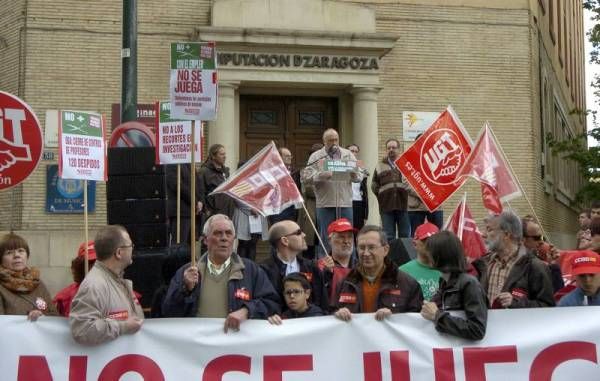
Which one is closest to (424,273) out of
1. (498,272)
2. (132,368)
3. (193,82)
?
(498,272)

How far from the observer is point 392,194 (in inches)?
471

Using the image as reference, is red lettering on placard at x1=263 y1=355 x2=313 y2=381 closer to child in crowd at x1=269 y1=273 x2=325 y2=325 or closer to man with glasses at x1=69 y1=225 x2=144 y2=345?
child in crowd at x1=269 y1=273 x2=325 y2=325

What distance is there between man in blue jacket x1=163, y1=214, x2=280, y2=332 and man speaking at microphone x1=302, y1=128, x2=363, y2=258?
15.9 feet

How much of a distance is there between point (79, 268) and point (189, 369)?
1.69 meters

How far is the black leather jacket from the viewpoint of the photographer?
5566mm

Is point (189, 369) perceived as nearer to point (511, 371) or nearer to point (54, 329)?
point (54, 329)

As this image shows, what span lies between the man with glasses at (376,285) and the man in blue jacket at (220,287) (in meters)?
0.54

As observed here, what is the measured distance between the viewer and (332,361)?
598 cm

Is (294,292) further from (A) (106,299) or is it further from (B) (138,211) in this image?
(B) (138,211)

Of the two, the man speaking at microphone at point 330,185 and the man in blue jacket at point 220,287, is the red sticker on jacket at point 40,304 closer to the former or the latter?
the man in blue jacket at point 220,287

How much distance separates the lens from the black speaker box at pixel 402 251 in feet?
31.7

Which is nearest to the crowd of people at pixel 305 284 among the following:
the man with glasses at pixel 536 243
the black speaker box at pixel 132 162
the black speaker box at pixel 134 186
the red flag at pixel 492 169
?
the man with glasses at pixel 536 243

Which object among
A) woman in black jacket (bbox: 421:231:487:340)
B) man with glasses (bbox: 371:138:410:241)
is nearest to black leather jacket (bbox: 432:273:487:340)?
woman in black jacket (bbox: 421:231:487:340)

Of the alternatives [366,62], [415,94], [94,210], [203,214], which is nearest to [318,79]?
[366,62]
